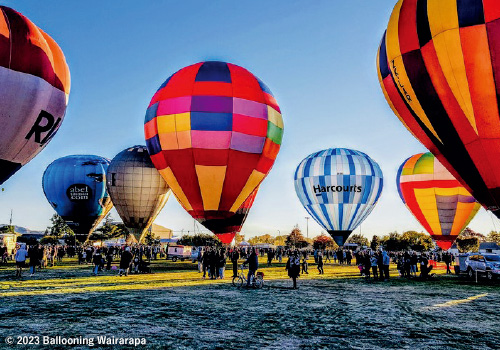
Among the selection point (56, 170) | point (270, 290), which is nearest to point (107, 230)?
point (56, 170)

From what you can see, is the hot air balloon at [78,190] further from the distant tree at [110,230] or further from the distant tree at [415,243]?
the distant tree at [110,230]

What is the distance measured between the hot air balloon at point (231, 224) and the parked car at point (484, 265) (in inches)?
471

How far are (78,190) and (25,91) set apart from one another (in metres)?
22.0

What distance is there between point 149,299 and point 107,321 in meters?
2.98

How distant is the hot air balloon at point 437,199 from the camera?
89.0 feet

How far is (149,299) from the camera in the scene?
415 inches

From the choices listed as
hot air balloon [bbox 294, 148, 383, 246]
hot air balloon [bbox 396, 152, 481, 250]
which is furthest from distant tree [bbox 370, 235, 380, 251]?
hot air balloon [bbox 396, 152, 481, 250]

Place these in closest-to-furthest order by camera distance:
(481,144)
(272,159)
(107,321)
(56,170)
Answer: (107,321) → (481,144) → (272,159) → (56,170)

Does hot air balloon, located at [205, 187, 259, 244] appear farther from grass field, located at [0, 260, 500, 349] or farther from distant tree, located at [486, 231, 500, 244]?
distant tree, located at [486, 231, 500, 244]

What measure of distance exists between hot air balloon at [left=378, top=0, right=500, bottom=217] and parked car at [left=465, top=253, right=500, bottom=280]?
24.6ft

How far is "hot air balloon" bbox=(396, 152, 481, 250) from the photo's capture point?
89.0ft

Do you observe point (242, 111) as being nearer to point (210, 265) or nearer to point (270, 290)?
point (210, 265)

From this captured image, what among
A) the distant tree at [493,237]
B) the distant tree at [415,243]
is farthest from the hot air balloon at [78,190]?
the distant tree at [493,237]

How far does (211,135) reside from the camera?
17562 mm
